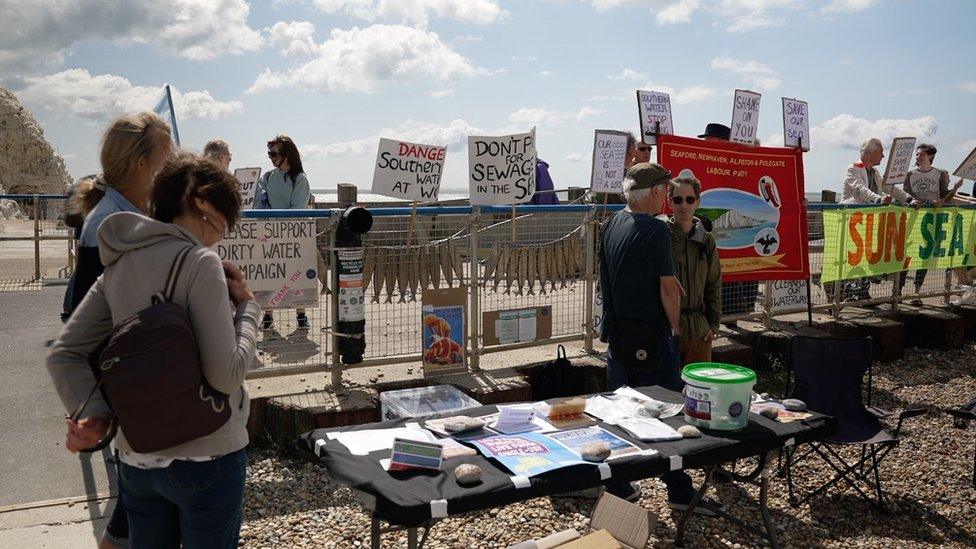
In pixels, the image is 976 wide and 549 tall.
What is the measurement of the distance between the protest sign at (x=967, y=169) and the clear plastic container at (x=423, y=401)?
803 centimetres

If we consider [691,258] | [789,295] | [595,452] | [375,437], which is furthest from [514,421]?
[789,295]

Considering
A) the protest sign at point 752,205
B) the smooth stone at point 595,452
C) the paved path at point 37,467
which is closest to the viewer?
the smooth stone at point 595,452

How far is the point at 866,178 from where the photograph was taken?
927 centimetres

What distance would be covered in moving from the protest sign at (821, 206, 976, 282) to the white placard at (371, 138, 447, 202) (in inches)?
187

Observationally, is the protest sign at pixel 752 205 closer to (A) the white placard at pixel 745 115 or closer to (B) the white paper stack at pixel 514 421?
(A) the white placard at pixel 745 115

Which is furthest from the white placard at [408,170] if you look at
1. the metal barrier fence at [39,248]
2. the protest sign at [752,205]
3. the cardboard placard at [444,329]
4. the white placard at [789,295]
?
the white placard at [789,295]

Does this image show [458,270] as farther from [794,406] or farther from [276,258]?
[794,406]

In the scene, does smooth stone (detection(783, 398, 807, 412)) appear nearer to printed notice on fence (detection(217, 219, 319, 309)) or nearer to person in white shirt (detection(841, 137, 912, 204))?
printed notice on fence (detection(217, 219, 319, 309))

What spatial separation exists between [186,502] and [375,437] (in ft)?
3.37

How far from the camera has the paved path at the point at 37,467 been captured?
393cm

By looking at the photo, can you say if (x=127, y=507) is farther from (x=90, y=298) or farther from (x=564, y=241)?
(x=564, y=241)

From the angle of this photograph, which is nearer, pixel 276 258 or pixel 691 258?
pixel 691 258

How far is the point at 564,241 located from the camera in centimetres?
661

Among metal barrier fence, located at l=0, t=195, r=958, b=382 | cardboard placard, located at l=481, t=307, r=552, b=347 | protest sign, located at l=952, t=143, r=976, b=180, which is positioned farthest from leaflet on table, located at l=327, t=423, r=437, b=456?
protest sign, located at l=952, t=143, r=976, b=180
